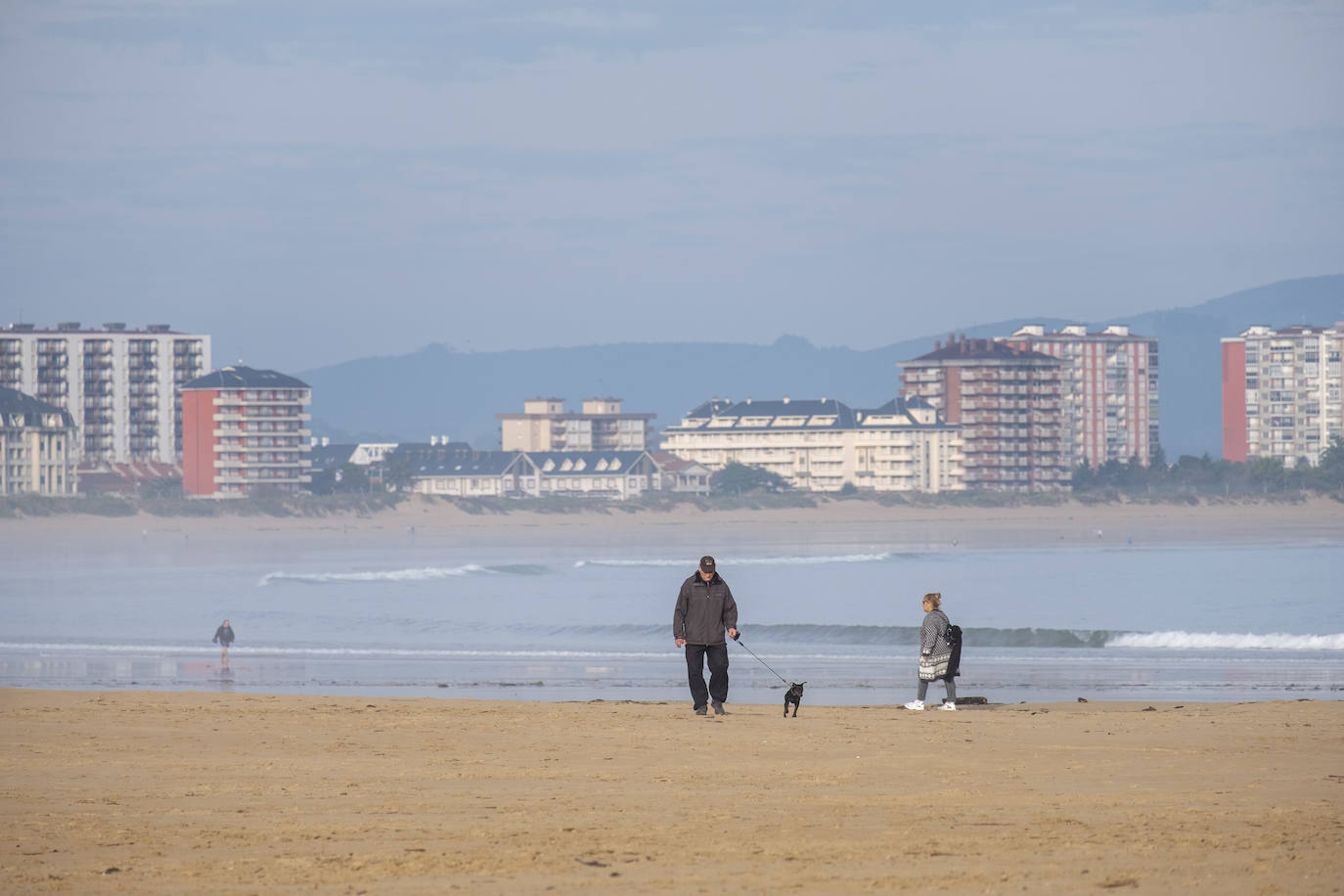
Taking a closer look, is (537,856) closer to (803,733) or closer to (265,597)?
(803,733)

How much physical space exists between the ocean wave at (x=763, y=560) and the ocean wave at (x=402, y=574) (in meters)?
3.40

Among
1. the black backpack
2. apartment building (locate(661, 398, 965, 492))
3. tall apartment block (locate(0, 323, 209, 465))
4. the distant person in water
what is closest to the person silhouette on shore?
the distant person in water

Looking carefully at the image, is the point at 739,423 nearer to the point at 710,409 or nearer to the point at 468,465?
the point at 710,409

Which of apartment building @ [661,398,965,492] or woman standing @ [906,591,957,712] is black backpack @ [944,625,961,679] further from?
apartment building @ [661,398,965,492]

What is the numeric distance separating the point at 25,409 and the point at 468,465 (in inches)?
1475

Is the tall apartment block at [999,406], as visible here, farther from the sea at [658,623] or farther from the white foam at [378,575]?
the white foam at [378,575]

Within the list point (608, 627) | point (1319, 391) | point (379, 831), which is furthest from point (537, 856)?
point (1319, 391)

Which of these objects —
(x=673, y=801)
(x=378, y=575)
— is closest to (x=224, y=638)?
(x=673, y=801)

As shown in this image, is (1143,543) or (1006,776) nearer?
(1006,776)

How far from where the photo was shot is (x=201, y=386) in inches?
5738

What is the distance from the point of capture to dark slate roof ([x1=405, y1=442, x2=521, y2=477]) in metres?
149

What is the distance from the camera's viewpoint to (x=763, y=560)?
68.9 meters

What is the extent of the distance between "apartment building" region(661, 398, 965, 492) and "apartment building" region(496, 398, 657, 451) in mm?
17339

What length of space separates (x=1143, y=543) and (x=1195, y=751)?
7735 centimetres
